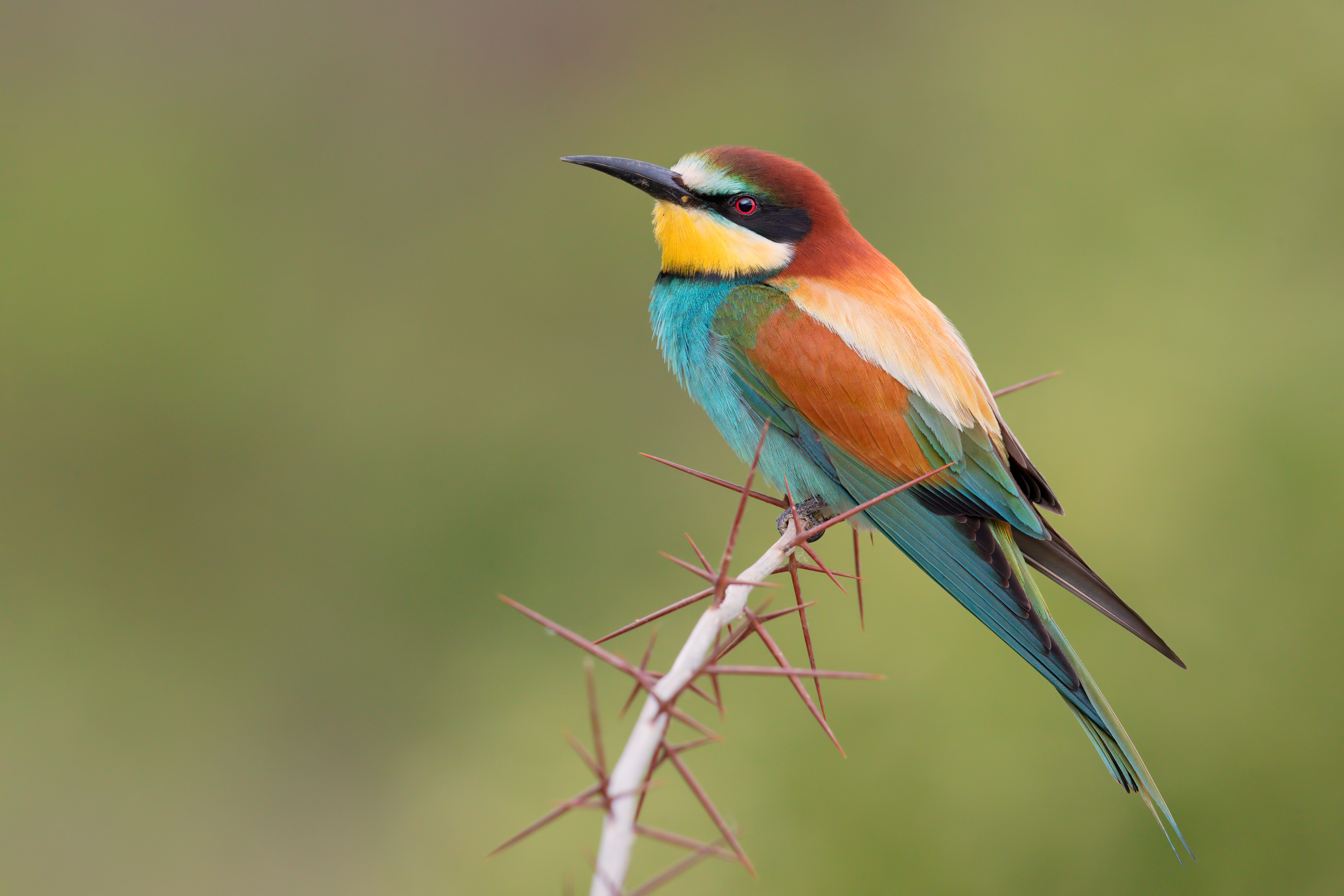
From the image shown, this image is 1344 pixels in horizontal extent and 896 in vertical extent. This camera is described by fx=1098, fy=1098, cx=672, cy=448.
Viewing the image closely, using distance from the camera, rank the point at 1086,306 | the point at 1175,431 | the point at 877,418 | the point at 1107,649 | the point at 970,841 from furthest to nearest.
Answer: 1. the point at 1086,306
2. the point at 1175,431
3. the point at 1107,649
4. the point at 970,841
5. the point at 877,418

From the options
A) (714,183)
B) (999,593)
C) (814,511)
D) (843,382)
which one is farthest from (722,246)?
(999,593)

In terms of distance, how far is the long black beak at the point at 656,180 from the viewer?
250 cm

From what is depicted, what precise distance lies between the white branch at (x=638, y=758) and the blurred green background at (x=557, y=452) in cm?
209

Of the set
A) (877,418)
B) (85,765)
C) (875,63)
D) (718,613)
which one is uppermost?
(875,63)

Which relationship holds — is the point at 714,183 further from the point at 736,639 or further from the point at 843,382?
the point at 736,639

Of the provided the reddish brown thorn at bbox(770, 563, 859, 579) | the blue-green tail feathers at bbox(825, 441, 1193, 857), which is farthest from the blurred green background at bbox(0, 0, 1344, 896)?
the reddish brown thorn at bbox(770, 563, 859, 579)

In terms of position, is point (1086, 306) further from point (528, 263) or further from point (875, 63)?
point (528, 263)

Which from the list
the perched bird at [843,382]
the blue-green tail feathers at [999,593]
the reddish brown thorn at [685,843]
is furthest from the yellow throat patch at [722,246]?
the reddish brown thorn at [685,843]

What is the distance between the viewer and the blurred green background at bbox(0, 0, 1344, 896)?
123 inches

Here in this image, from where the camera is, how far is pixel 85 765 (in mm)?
4637

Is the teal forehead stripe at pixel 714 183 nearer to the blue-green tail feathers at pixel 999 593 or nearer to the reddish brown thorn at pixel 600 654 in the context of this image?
the blue-green tail feathers at pixel 999 593

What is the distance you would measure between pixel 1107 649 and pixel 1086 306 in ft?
5.07

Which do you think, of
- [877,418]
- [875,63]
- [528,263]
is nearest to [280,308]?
[528,263]

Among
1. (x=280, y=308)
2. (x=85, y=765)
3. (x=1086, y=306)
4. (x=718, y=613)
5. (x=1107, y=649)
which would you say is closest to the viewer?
(x=718, y=613)
